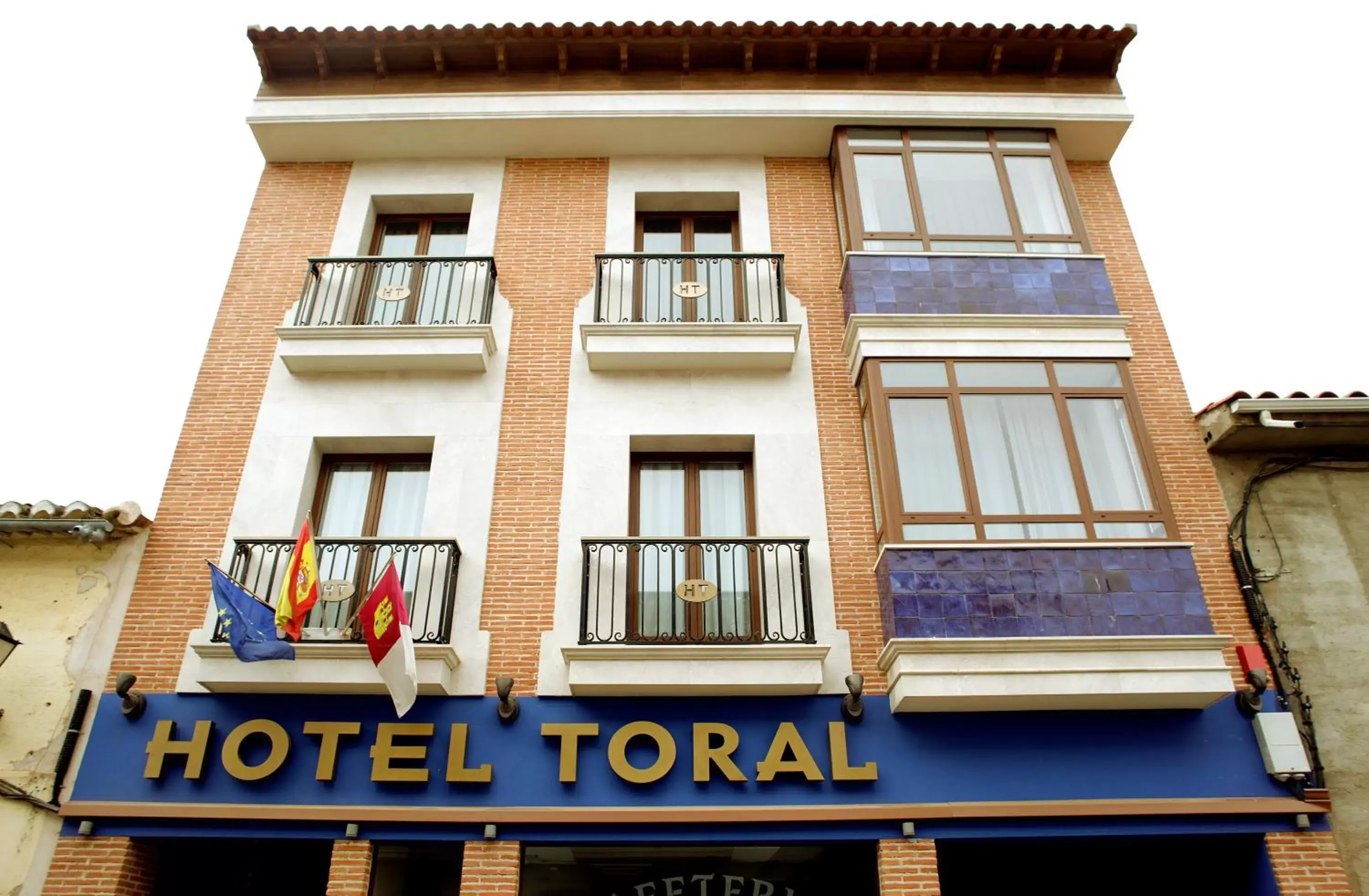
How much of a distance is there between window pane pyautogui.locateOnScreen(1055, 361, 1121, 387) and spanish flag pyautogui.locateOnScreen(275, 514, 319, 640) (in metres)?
7.47

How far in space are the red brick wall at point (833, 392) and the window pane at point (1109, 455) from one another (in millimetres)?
2138

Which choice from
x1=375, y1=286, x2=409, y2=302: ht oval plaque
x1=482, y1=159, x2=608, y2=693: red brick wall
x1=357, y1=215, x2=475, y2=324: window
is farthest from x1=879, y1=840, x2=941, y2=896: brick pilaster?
x1=375, y1=286, x2=409, y2=302: ht oval plaque

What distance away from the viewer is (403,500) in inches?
374

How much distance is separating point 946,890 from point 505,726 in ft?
15.0

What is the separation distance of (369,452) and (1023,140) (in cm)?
871

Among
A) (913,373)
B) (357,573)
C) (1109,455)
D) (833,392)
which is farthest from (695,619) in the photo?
(1109,455)

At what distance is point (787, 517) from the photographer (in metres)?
8.98

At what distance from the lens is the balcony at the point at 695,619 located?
25.9 ft

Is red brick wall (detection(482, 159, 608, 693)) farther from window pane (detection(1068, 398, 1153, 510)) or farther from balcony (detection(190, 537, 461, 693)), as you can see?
window pane (detection(1068, 398, 1153, 510))

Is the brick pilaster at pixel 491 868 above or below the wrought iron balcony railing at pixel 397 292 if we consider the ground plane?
below

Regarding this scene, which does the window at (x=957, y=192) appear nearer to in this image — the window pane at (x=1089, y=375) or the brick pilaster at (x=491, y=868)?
the window pane at (x=1089, y=375)

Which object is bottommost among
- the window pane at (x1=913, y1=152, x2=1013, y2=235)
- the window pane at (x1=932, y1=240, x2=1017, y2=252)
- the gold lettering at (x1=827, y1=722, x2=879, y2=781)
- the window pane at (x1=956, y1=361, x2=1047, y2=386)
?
the gold lettering at (x1=827, y1=722, x2=879, y2=781)

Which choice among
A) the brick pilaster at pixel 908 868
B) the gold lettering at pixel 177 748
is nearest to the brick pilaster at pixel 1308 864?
the brick pilaster at pixel 908 868

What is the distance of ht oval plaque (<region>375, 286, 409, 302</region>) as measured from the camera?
33.1 ft
